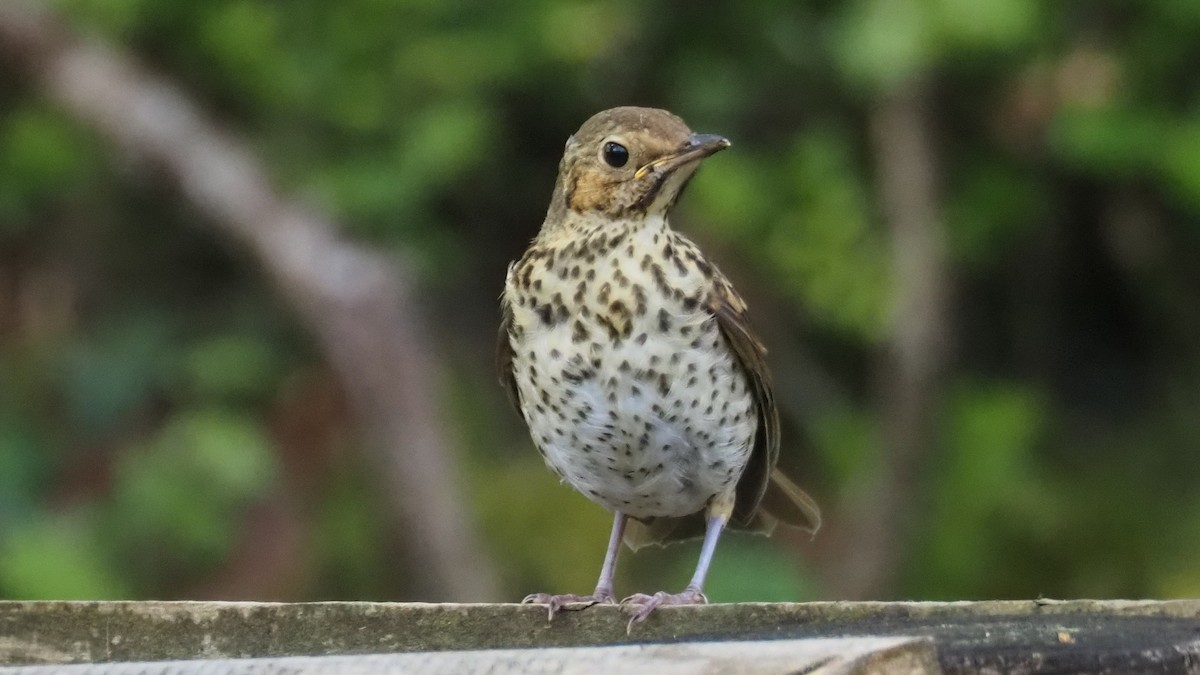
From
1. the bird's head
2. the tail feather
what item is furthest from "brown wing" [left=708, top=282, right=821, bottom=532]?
the bird's head

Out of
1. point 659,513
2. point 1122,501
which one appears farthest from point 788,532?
point 659,513

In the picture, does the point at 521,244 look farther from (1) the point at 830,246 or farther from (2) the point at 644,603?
(2) the point at 644,603

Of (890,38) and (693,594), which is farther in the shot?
(890,38)

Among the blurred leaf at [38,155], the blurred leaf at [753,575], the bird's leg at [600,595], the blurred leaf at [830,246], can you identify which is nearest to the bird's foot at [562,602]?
the bird's leg at [600,595]

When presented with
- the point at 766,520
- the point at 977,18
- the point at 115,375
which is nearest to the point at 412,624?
the point at 766,520

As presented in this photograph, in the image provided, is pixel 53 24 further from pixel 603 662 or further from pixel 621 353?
pixel 603 662

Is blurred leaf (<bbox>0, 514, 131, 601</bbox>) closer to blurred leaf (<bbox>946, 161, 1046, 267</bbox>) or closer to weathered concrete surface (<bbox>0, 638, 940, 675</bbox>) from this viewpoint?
blurred leaf (<bbox>946, 161, 1046, 267</bbox>)

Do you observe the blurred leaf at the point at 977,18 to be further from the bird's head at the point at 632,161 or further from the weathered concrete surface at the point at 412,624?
the weathered concrete surface at the point at 412,624
